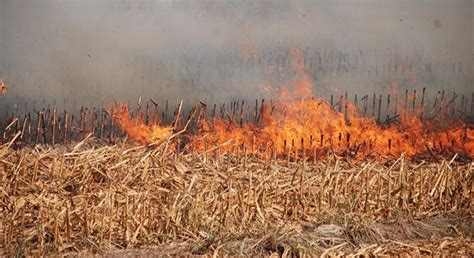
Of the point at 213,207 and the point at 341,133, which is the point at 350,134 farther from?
the point at 213,207

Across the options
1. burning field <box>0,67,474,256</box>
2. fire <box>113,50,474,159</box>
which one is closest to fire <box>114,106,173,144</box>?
fire <box>113,50,474,159</box>

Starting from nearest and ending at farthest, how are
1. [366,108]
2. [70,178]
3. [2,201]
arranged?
1. [2,201]
2. [70,178]
3. [366,108]

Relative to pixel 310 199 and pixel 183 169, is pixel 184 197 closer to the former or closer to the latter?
pixel 183 169

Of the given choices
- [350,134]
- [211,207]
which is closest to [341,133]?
[350,134]

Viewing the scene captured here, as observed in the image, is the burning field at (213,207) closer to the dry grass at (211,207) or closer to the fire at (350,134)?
the dry grass at (211,207)

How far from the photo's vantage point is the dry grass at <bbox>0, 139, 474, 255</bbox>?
254 inches

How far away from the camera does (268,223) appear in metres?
7.24

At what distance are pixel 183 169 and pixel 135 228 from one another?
6.30 feet

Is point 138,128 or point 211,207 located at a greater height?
point 211,207

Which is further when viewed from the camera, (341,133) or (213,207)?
(341,133)

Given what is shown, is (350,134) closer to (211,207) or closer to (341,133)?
(341,133)

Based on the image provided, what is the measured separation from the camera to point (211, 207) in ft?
24.3

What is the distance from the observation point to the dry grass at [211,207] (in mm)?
6441

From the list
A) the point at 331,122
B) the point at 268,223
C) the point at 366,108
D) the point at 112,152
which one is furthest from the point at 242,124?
the point at 268,223
